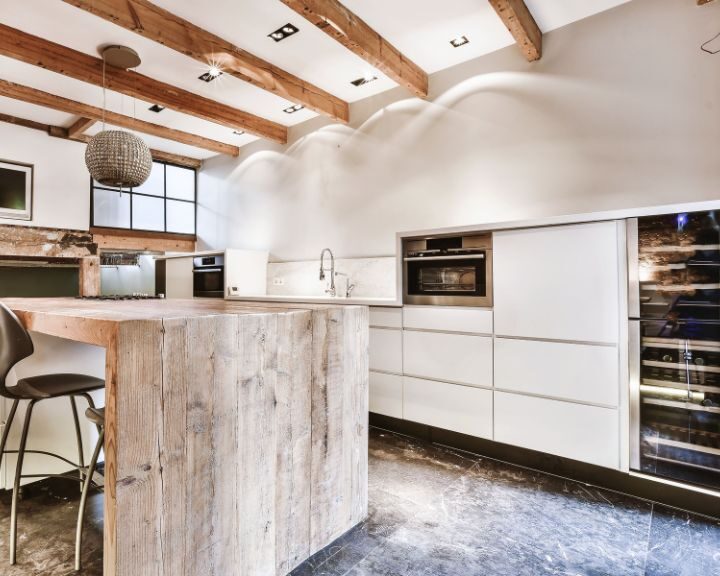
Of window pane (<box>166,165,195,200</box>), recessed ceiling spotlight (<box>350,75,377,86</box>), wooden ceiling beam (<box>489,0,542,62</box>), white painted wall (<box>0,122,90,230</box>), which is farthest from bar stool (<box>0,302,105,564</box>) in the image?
window pane (<box>166,165,195,200</box>)

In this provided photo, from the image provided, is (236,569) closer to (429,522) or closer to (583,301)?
(429,522)

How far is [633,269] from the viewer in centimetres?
218

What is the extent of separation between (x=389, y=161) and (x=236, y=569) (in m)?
3.55

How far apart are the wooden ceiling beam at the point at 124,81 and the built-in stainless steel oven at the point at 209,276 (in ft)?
5.20

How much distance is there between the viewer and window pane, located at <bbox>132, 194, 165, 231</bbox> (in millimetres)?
6027

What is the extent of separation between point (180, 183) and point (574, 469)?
6272mm

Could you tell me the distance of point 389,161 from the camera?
408cm

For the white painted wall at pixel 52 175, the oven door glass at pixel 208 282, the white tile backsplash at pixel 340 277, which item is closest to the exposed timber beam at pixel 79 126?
the white painted wall at pixel 52 175

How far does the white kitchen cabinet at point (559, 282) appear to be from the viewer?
2.24m

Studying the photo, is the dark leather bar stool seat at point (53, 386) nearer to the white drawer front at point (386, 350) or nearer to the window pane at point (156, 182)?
the white drawer front at point (386, 350)

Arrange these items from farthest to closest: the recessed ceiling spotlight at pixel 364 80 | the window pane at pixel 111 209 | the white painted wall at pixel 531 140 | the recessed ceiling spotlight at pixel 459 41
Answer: the window pane at pixel 111 209 < the recessed ceiling spotlight at pixel 364 80 < the recessed ceiling spotlight at pixel 459 41 < the white painted wall at pixel 531 140

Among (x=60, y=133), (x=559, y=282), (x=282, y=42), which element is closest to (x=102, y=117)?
(x=60, y=133)

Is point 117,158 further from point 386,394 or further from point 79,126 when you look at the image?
point 79,126

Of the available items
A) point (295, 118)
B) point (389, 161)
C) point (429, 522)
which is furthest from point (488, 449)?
point (295, 118)
